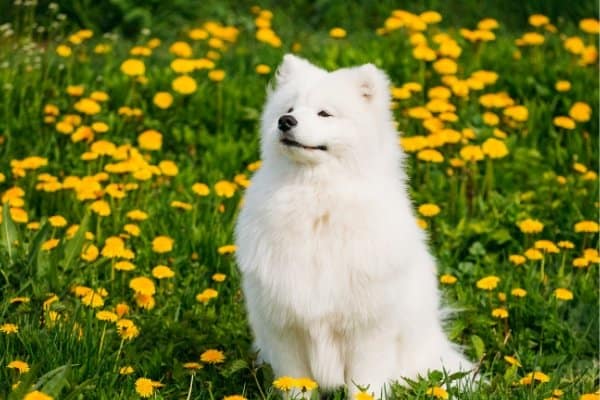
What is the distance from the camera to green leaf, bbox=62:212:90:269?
15.3 ft

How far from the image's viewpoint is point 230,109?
6238 mm

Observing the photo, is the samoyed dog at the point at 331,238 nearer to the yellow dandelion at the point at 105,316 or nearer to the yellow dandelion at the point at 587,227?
the yellow dandelion at the point at 105,316

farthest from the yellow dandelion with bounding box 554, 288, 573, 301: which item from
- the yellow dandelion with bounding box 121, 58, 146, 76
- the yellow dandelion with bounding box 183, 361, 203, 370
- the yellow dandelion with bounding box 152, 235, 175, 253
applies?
the yellow dandelion with bounding box 121, 58, 146, 76

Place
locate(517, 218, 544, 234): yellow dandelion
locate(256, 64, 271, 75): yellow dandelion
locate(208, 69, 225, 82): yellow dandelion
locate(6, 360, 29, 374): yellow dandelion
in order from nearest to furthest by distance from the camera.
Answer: locate(6, 360, 29, 374): yellow dandelion, locate(517, 218, 544, 234): yellow dandelion, locate(208, 69, 225, 82): yellow dandelion, locate(256, 64, 271, 75): yellow dandelion

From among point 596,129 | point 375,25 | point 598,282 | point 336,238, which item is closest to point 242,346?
point 336,238

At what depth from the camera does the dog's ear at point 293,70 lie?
3.93 m

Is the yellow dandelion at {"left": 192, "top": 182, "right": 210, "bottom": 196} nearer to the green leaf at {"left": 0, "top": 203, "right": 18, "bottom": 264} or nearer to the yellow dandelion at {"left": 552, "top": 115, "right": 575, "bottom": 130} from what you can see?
the green leaf at {"left": 0, "top": 203, "right": 18, "bottom": 264}

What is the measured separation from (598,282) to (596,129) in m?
1.48

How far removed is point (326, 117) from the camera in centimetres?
375

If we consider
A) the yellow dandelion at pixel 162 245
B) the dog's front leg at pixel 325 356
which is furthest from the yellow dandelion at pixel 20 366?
the yellow dandelion at pixel 162 245

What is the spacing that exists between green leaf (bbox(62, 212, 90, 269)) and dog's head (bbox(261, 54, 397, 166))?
113 centimetres

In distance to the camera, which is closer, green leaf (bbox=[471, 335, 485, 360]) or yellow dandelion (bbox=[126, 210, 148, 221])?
green leaf (bbox=[471, 335, 485, 360])

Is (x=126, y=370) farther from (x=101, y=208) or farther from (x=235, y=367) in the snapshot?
(x=101, y=208)

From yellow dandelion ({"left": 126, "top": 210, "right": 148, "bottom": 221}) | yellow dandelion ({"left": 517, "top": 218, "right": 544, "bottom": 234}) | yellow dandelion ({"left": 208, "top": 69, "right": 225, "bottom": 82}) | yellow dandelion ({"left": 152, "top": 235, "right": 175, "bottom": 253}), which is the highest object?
yellow dandelion ({"left": 208, "top": 69, "right": 225, "bottom": 82})
